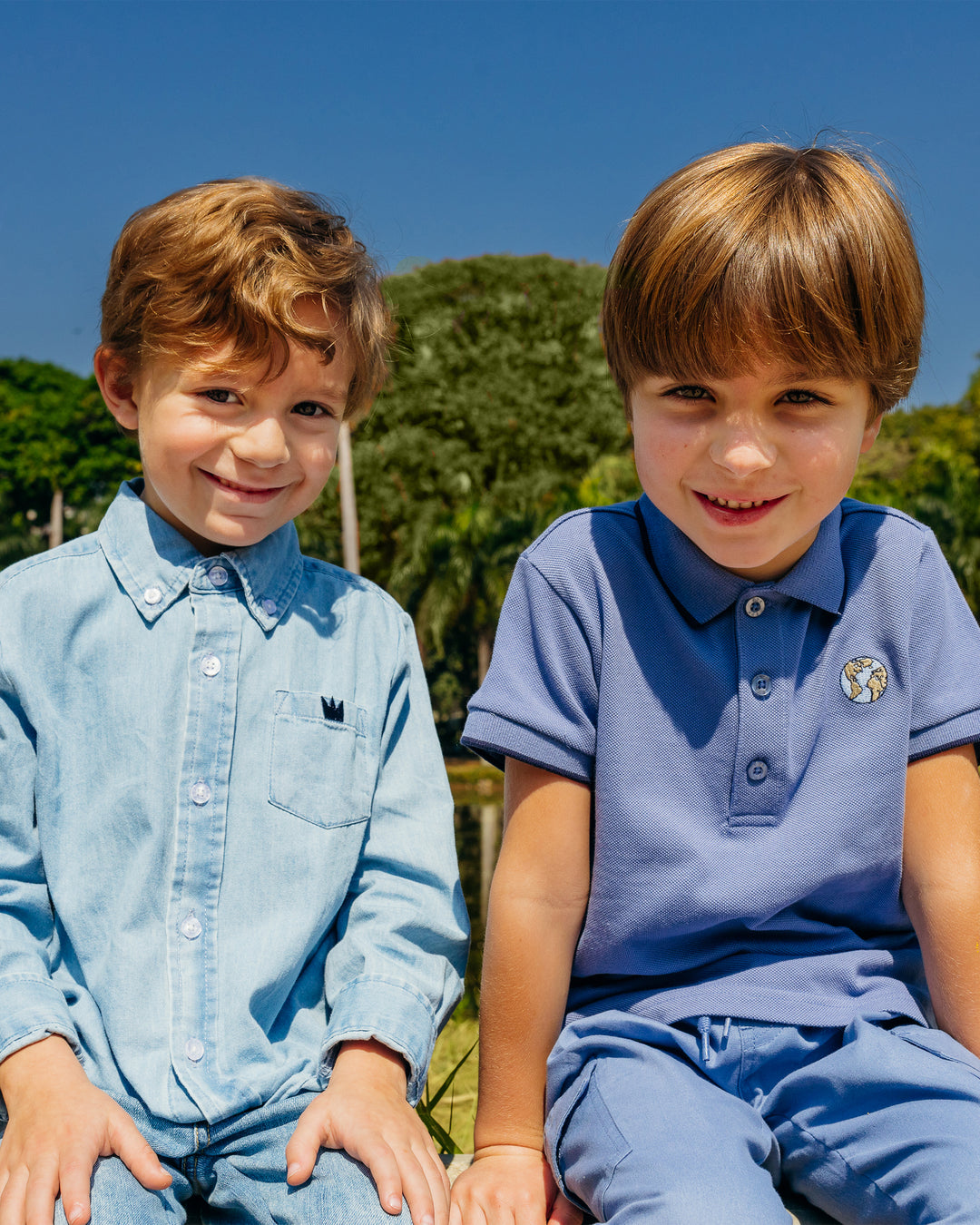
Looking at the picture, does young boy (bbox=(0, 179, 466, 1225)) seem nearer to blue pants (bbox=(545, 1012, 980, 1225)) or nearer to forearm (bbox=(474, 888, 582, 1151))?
forearm (bbox=(474, 888, 582, 1151))

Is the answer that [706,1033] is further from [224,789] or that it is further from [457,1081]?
[457,1081]

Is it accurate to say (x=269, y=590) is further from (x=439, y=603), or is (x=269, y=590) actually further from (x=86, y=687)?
(x=439, y=603)

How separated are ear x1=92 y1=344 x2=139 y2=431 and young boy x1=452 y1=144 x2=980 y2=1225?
0.75 meters

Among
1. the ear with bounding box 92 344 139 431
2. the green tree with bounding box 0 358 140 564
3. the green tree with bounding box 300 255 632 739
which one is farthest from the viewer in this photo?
the green tree with bounding box 0 358 140 564

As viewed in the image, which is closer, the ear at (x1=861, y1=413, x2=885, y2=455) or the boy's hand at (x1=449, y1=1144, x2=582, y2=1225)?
the boy's hand at (x1=449, y1=1144, x2=582, y2=1225)

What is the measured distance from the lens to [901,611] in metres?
1.90

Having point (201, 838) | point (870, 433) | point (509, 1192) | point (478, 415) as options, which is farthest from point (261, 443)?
point (478, 415)

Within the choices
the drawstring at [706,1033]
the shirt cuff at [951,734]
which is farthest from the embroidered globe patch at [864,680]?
the drawstring at [706,1033]

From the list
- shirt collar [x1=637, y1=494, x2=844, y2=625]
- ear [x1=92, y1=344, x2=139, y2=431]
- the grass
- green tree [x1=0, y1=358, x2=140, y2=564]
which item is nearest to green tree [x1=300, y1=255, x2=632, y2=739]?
the grass

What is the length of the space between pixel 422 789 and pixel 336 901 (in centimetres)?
24

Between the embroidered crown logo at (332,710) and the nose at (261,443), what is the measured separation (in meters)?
0.41

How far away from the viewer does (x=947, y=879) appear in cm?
186

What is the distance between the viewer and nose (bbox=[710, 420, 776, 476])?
166 cm

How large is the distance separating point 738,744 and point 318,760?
69 centimetres
